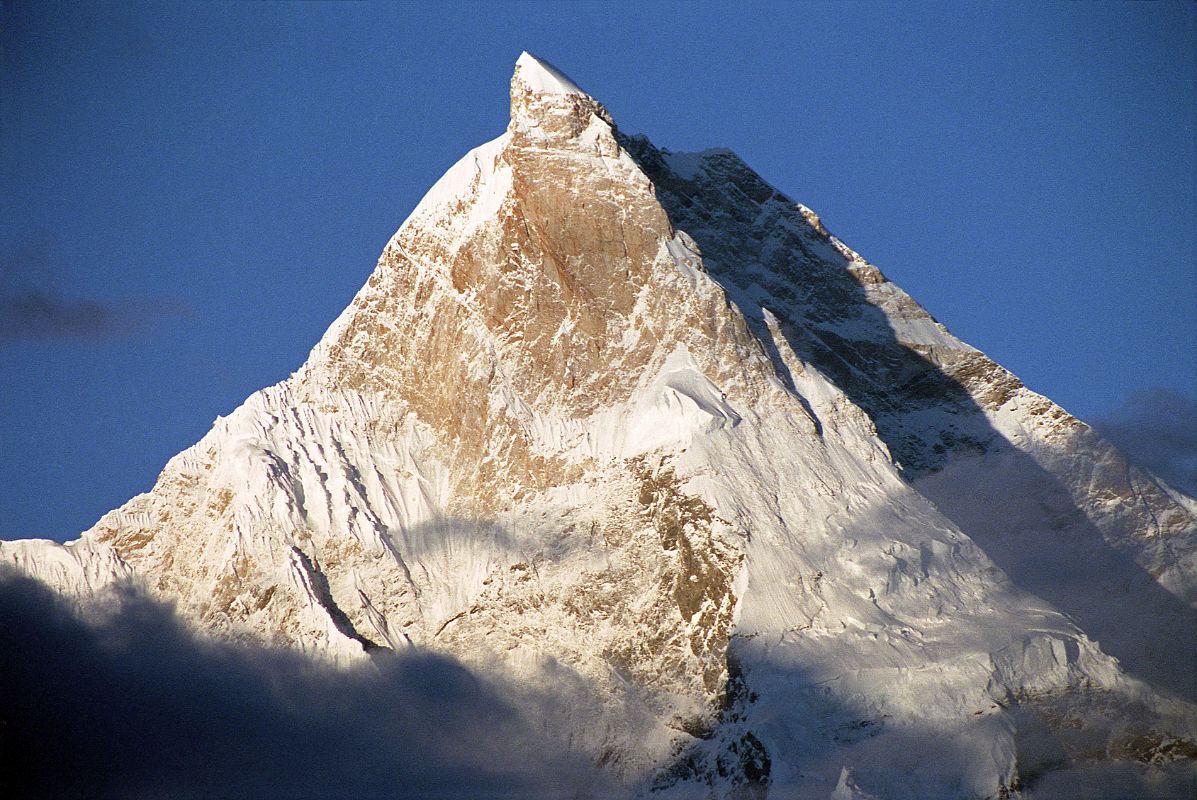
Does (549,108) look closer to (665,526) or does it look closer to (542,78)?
(542,78)

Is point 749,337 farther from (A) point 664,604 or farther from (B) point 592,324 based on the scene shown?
(A) point 664,604

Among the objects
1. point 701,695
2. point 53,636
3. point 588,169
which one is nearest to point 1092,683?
point 701,695

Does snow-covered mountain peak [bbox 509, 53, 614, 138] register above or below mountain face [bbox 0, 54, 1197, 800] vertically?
above

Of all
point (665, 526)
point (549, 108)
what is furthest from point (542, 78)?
point (665, 526)

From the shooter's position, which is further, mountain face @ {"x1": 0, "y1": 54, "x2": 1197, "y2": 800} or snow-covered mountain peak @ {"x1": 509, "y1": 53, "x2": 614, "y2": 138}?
snow-covered mountain peak @ {"x1": 509, "y1": 53, "x2": 614, "y2": 138}

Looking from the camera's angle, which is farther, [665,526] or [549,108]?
[549,108]

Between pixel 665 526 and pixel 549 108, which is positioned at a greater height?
pixel 549 108

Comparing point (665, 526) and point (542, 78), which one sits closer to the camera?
point (665, 526)

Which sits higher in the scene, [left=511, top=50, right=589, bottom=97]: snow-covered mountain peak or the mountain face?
[left=511, top=50, right=589, bottom=97]: snow-covered mountain peak

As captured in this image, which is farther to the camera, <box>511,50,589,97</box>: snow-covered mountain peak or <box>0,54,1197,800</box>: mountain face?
<box>511,50,589,97</box>: snow-covered mountain peak
